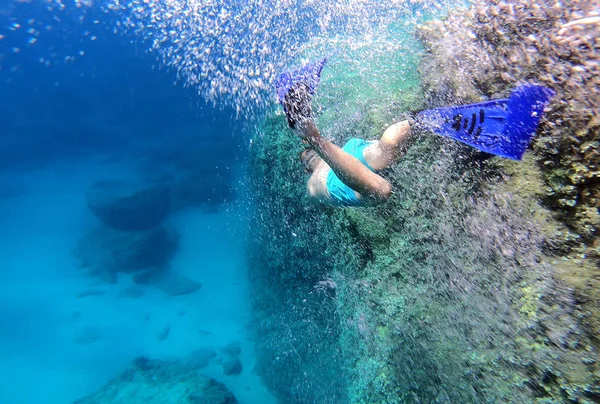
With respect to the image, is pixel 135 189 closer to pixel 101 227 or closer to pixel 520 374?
pixel 101 227

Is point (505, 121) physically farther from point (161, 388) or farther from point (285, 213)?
point (161, 388)

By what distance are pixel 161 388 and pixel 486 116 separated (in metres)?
10.7

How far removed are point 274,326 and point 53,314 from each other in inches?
827

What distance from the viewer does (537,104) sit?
1.57m

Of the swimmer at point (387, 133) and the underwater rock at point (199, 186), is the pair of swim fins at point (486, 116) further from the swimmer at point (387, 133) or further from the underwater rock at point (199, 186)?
the underwater rock at point (199, 186)

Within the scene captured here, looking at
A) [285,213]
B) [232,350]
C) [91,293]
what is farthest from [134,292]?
[285,213]

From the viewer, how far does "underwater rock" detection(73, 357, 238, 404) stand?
27.6 ft

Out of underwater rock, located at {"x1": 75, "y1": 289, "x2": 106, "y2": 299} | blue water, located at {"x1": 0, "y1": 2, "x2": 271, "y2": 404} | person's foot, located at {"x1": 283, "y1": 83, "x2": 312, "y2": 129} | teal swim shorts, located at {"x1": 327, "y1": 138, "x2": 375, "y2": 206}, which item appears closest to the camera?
person's foot, located at {"x1": 283, "y1": 83, "x2": 312, "y2": 129}

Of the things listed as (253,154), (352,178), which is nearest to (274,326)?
(253,154)

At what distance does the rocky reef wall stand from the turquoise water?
0.01 meters

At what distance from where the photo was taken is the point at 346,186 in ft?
8.45

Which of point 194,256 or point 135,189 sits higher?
point 135,189

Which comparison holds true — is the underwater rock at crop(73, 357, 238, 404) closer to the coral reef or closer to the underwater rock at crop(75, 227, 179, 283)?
the underwater rock at crop(75, 227, 179, 283)

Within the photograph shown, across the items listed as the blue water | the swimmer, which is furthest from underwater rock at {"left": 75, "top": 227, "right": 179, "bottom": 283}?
the swimmer
